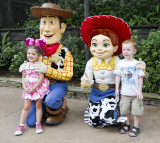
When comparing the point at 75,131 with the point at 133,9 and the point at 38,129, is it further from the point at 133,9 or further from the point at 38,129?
the point at 133,9

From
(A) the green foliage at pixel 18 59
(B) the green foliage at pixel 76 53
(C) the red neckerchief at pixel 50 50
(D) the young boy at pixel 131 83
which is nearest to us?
(D) the young boy at pixel 131 83

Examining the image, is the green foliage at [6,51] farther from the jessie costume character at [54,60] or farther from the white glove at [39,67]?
the white glove at [39,67]

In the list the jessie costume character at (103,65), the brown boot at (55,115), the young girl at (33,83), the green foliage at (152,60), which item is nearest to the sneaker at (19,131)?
the young girl at (33,83)

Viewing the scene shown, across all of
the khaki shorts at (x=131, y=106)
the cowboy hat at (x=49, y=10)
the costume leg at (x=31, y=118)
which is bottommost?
the costume leg at (x=31, y=118)

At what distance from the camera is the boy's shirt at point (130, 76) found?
2.48m

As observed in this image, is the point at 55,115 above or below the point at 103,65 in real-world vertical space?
below

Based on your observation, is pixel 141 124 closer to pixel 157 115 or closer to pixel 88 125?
pixel 157 115

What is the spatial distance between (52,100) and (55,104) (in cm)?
8

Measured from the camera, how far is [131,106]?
8.48ft

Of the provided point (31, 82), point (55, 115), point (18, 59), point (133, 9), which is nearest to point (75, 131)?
point (55, 115)

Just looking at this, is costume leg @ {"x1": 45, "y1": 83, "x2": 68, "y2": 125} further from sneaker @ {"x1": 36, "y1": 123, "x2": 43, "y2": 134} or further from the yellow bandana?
the yellow bandana

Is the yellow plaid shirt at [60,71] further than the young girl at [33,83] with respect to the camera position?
Yes

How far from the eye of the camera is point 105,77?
283 cm

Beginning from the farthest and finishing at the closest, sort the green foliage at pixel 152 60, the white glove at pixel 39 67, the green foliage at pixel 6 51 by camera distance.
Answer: the green foliage at pixel 6 51, the green foliage at pixel 152 60, the white glove at pixel 39 67
